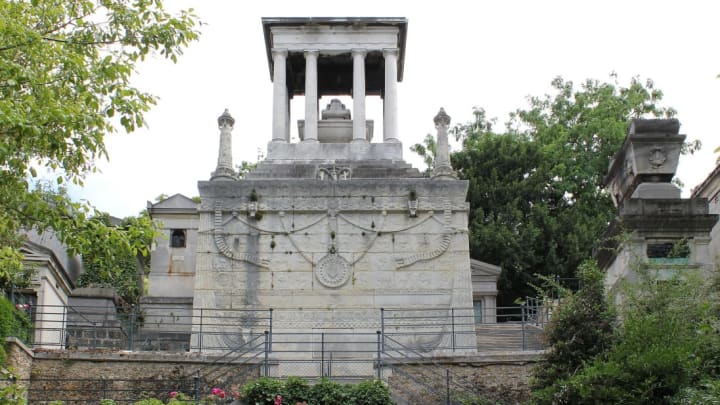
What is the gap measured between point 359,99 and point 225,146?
156 inches

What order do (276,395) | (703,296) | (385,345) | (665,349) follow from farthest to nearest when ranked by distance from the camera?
(385,345) → (276,395) → (703,296) → (665,349)

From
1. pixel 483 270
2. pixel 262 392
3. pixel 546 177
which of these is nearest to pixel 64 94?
pixel 262 392

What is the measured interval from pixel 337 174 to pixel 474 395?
7.55m

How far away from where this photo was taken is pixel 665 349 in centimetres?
1673

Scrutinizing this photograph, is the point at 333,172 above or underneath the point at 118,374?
above

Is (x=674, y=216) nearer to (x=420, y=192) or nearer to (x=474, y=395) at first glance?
(x=474, y=395)

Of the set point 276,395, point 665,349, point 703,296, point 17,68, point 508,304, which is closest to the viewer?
point 17,68

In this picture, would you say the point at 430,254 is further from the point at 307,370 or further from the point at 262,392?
the point at 262,392

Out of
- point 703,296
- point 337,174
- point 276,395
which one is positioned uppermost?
point 337,174

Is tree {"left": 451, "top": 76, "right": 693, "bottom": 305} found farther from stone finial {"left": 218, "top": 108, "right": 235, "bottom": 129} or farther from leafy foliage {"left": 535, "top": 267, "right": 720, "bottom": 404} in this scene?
leafy foliage {"left": 535, "top": 267, "right": 720, "bottom": 404}

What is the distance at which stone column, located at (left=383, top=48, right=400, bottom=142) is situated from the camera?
29125 millimetres

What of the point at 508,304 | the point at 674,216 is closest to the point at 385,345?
the point at 674,216

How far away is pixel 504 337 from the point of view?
85.9 ft

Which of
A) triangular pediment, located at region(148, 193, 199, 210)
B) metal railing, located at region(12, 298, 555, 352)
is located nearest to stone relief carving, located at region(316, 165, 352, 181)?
metal railing, located at region(12, 298, 555, 352)
